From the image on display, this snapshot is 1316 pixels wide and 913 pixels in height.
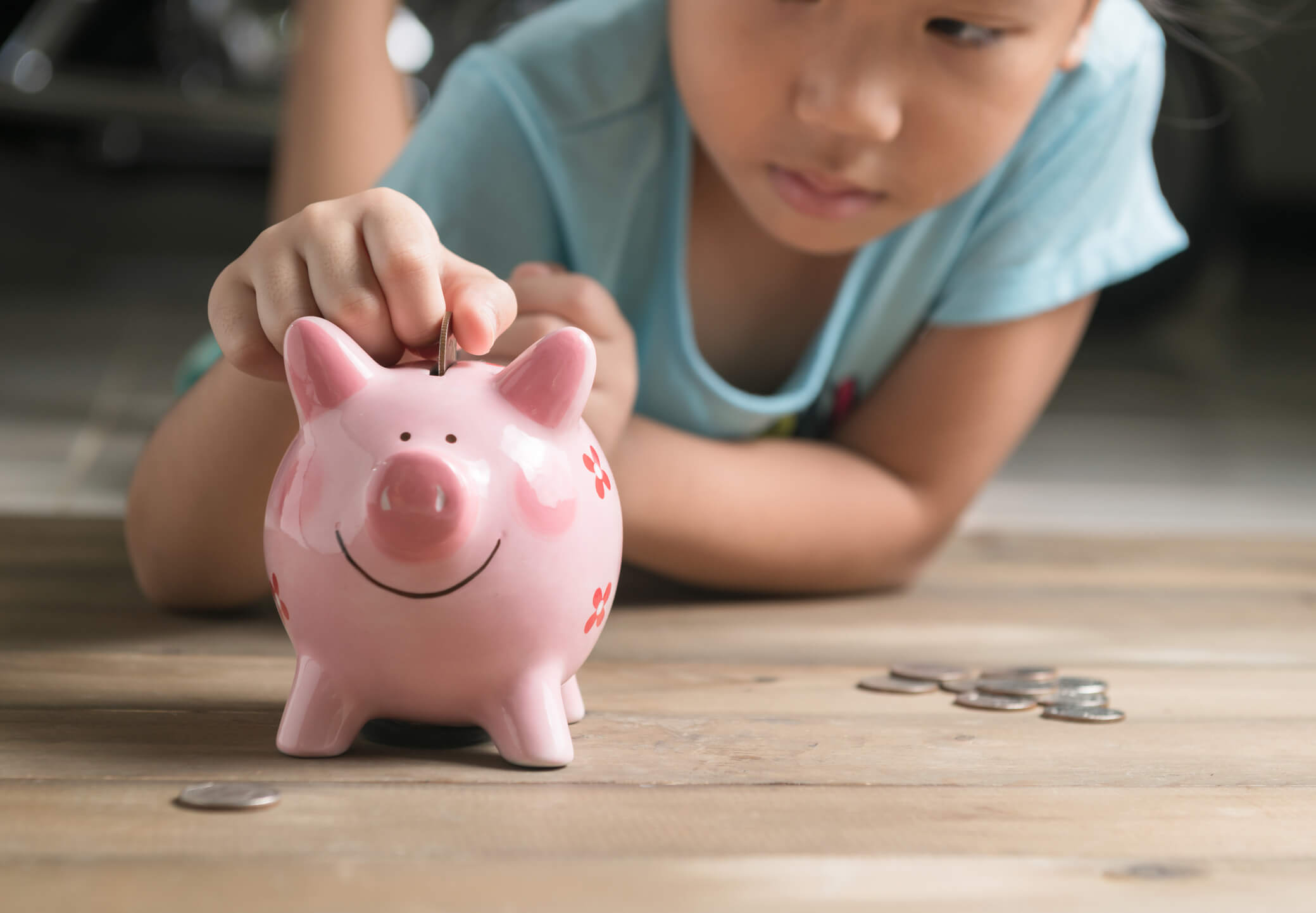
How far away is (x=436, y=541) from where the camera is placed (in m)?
0.42

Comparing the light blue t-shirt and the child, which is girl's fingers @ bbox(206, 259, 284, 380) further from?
the light blue t-shirt

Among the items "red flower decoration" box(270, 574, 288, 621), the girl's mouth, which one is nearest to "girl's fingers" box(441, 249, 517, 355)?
"red flower decoration" box(270, 574, 288, 621)

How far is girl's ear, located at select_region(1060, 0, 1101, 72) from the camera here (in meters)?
0.71

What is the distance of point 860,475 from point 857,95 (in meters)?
0.27

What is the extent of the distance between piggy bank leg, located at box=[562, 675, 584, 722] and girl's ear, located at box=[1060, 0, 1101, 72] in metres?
0.41

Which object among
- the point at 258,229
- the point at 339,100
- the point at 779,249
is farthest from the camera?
the point at 258,229

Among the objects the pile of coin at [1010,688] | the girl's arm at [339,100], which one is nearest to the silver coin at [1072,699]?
the pile of coin at [1010,688]

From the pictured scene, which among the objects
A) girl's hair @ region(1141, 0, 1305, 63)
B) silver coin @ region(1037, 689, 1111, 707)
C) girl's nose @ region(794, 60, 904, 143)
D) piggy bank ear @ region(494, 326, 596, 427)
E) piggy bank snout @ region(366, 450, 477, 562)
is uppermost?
girl's hair @ region(1141, 0, 1305, 63)

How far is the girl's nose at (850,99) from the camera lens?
0.58 meters

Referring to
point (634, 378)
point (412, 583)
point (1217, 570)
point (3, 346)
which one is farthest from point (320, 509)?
point (3, 346)

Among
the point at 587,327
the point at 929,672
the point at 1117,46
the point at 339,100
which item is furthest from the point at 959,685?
the point at 339,100

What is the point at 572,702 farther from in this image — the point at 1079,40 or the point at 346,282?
the point at 1079,40

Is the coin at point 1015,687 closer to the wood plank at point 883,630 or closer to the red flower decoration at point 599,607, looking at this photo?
the wood plank at point 883,630

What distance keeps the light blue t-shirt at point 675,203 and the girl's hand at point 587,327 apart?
14cm
